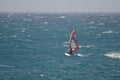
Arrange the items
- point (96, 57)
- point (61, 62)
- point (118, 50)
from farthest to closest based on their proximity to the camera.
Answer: point (118, 50)
point (96, 57)
point (61, 62)

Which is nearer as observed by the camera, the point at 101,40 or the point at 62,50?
the point at 62,50

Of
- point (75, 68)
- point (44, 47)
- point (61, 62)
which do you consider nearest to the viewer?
point (75, 68)

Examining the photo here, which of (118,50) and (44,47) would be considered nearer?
(118,50)

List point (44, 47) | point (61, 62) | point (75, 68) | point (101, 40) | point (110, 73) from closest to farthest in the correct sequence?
point (110, 73) < point (75, 68) < point (61, 62) < point (44, 47) < point (101, 40)

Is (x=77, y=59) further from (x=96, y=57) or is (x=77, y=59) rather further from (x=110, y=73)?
(x=110, y=73)

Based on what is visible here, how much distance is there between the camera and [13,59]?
11125 cm

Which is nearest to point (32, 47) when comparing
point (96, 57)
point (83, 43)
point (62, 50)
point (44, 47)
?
point (44, 47)

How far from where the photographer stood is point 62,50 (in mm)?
128125

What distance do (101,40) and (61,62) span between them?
199 feet

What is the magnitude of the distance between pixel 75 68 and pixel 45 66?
9476 millimetres

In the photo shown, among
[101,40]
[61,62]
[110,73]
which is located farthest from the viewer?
[101,40]

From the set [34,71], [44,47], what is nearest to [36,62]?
[34,71]

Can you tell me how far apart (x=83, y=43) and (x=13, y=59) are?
4832 centimetres

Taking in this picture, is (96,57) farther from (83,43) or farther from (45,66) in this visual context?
(83,43)
